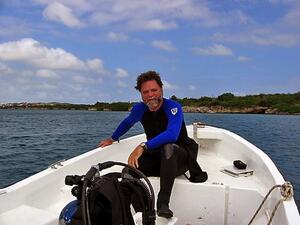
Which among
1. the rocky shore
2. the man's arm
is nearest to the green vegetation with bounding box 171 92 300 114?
the rocky shore

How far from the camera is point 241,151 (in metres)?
5.23

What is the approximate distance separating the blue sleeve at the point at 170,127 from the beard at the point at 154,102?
0.11 m

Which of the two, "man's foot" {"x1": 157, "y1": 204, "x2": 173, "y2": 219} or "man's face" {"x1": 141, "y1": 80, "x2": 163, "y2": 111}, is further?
"man's face" {"x1": 141, "y1": 80, "x2": 163, "y2": 111}

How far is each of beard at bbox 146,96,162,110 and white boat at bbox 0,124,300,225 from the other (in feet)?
2.88

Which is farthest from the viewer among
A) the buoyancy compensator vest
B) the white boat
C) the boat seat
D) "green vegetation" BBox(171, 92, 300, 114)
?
"green vegetation" BBox(171, 92, 300, 114)

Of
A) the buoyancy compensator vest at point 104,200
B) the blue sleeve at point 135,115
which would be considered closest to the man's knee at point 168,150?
the blue sleeve at point 135,115

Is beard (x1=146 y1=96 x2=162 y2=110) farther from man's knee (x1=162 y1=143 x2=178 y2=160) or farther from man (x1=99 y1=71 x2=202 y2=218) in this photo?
man's knee (x1=162 y1=143 x2=178 y2=160)

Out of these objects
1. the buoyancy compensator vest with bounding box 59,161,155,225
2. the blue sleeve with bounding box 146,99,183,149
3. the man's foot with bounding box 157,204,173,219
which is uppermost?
the blue sleeve with bounding box 146,99,183,149

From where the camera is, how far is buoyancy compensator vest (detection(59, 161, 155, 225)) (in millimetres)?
1796

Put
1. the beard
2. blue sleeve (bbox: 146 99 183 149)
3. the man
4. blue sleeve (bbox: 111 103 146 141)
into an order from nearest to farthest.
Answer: the man, blue sleeve (bbox: 146 99 183 149), the beard, blue sleeve (bbox: 111 103 146 141)

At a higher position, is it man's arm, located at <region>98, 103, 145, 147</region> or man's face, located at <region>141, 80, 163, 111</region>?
man's face, located at <region>141, 80, 163, 111</region>

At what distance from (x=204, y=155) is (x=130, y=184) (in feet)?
13.8

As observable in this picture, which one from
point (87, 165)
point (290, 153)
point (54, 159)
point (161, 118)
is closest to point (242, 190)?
point (161, 118)

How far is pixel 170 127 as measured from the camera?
3.59 m
